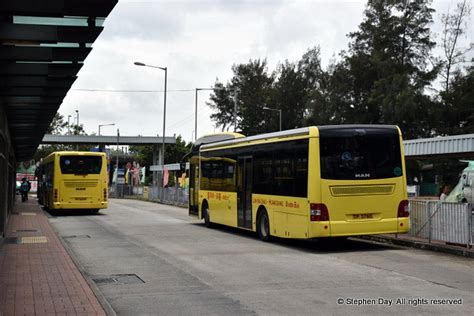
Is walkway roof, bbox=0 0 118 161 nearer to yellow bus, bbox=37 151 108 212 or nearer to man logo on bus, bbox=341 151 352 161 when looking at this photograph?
man logo on bus, bbox=341 151 352 161

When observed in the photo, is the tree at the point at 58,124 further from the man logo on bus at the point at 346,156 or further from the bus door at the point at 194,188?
the man logo on bus at the point at 346,156

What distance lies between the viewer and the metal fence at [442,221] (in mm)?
13250

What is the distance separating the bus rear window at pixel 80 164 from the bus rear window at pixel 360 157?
16.6 meters

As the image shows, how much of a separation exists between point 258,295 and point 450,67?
55.7 meters

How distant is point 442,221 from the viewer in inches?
559

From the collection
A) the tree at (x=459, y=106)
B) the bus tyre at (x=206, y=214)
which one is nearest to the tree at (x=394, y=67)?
the tree at (x=459, y=106)

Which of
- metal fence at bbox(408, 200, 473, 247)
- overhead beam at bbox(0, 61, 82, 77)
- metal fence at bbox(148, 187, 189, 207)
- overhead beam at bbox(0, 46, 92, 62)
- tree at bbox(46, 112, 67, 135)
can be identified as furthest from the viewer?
tree at bbox(46, 112, 67, 135)

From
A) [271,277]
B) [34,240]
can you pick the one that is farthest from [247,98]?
[271,277]

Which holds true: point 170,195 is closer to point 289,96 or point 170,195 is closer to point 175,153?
point 289,96

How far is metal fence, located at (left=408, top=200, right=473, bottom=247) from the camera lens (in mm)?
13250

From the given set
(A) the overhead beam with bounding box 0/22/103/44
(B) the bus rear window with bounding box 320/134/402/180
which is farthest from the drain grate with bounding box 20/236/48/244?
(A) the overhead beam with bounding box 0/22/103/44

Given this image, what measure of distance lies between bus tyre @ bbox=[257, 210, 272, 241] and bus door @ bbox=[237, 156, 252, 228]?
2.00 feet

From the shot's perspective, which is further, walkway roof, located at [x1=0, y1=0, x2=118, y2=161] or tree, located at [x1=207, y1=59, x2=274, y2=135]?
tree, located at [x1=207, y1=59, x2=274, y2=135]

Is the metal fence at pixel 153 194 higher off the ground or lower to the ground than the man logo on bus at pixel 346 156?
lower
